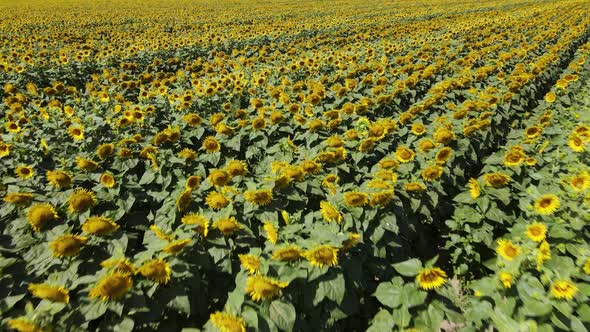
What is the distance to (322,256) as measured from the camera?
254cm

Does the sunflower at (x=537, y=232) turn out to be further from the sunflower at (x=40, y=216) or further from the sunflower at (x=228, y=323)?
the sunflower at (x=40, y=216)

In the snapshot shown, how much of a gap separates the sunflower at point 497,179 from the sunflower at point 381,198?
160cm

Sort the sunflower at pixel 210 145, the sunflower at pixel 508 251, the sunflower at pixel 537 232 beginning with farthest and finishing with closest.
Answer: the sunflower at pixel 210 145 → the sunflower at pixel 537 232 → the sunflower at pixel 508 251

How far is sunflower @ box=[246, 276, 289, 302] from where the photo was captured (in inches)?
90.8

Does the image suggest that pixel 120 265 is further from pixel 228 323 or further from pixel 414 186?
pixel 414 186

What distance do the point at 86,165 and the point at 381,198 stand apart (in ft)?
10.8

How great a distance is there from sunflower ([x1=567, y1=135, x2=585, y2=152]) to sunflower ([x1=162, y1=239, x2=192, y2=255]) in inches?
194

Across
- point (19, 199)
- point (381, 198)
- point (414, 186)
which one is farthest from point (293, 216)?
point (19, 199)

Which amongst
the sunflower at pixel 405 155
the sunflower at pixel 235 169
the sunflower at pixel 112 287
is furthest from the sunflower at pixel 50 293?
the sunflower at pixel 405 155

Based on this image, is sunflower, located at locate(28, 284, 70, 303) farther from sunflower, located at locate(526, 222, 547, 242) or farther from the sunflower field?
sunflower, located at locate(526, 222, 547, 242)

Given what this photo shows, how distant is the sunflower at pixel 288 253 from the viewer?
251 centimetres

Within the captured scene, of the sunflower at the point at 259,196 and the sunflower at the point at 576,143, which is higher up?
the sunflower at the point at 259,196

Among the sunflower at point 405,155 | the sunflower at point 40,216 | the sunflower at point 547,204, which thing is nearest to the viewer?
the sunflower at point 40,216

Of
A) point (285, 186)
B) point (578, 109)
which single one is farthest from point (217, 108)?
point (578, 109)
